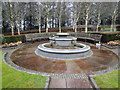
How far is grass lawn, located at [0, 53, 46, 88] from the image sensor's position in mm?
3980

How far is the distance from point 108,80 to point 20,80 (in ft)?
13.1

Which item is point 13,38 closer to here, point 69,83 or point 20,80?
point 20,80

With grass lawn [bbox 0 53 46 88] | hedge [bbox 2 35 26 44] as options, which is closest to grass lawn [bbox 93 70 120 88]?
grass lawn [bbox 0 53 46 88]

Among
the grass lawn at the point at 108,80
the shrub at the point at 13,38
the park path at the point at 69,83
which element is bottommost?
the park path at the point at 69,83

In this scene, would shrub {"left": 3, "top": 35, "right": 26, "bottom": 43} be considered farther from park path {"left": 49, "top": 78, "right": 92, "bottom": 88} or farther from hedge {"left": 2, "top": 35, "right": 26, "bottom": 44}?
park path {"left": 49, "top": 78, "right": 92, "bottom": 88}

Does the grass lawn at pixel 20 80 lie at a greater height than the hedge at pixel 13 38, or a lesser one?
lesser

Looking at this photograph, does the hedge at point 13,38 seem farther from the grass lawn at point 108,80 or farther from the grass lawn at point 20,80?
the grass lawn at point 108,80

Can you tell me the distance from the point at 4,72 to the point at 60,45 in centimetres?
631

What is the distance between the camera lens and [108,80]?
14.3 feet

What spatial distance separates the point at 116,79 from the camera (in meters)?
4.46

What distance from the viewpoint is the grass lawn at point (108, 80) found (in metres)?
3.97

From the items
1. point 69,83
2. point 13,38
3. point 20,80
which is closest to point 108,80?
point 69,83

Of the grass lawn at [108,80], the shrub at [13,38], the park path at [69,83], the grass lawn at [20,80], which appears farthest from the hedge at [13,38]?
the grass lawn at [108,80]

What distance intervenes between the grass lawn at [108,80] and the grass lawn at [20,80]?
2.44 meters
